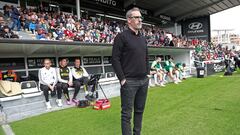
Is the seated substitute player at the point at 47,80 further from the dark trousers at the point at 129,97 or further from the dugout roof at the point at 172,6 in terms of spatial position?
the dugout roof at the point at 172,6

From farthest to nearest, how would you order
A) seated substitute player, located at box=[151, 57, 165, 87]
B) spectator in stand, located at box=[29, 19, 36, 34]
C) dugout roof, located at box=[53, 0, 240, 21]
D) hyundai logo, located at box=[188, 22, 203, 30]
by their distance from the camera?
hyundai logo, located at box=[188, 22, 203, 30] < dugout roof, located at box=[53, 0, 240, 21] < seated substitute player, located at box=[151, 57, 165, 87] < spectator in stand, located at box=[29, 19, 36, 34]

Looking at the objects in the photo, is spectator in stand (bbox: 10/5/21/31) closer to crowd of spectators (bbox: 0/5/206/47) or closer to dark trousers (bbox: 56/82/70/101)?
crowd of spectators (bbox: 0/5/206/47)

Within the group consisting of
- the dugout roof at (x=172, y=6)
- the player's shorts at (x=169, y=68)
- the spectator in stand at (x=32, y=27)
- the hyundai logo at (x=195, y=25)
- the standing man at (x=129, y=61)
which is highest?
the dugout roof at (x=172, y=6)

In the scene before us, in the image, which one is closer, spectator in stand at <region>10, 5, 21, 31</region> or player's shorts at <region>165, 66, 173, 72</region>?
spectator in stand at <region>10, 5, 21, 31</region>

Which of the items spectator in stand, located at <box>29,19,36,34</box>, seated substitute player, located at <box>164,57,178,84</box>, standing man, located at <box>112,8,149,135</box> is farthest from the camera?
seated substitute player, located at <box>164,57,178,84</box>

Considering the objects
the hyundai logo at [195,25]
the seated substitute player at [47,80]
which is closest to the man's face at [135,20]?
the seated substitute player at [47,80]

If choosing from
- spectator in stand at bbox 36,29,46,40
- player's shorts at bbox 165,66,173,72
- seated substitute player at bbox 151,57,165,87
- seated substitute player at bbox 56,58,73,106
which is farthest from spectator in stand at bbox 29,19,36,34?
player's shorts at bbox 165,66,173,72

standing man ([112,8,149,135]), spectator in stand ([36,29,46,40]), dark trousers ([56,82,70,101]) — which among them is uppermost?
spectator in stand ([36,29,46,40])

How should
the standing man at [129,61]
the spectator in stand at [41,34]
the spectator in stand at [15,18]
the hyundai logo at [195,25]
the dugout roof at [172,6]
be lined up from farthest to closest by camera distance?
the hyundai logo at [195,25], the dugout roof at [172,6], the spectator in stand at [15,18], the spectator in stand at [41,34], the standing man at [129,61]

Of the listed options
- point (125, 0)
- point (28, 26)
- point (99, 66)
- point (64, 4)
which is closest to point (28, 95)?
point (28, 26)

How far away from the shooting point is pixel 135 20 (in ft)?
10.5

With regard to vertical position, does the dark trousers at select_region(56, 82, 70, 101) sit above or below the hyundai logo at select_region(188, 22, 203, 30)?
below

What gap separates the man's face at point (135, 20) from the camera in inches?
125

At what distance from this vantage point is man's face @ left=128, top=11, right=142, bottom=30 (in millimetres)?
3174
